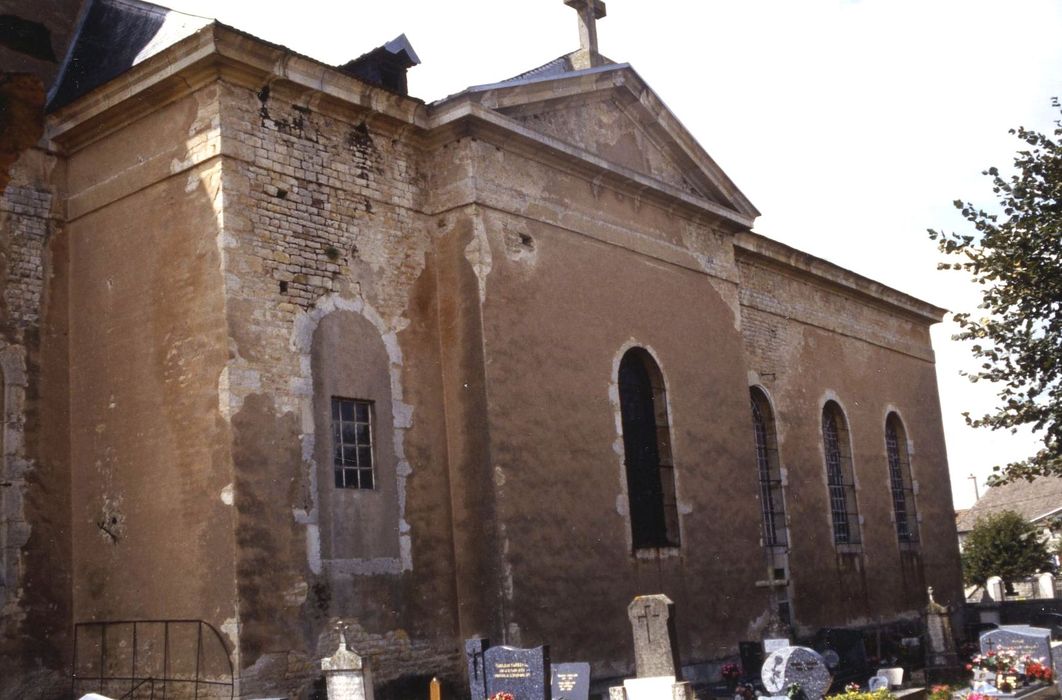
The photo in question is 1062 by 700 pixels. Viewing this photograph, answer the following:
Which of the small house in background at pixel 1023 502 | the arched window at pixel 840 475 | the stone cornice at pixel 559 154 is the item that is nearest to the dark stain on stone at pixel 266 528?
the stone cornice at pixel 559 154

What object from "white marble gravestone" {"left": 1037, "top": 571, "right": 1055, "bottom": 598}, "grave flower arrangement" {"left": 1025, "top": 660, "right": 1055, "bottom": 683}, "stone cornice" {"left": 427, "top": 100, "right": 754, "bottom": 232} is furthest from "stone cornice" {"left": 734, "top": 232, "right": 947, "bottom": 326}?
"white marble gravestone" {"left": 1037, "top": 571, "right": 1055, "bottom": 598}

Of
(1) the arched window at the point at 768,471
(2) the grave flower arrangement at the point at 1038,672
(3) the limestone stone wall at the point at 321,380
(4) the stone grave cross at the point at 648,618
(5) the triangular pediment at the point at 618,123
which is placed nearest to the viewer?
(3) the limestone stone wall at the point at 321,380

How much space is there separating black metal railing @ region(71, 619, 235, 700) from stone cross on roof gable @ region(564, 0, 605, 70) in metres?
10.7

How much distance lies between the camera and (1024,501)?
5509 cm

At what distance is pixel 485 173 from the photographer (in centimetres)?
1574

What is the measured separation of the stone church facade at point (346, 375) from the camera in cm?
1312

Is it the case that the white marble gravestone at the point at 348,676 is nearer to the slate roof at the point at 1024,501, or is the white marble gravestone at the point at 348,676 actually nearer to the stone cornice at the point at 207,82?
the stone cornice at the point at 207,82

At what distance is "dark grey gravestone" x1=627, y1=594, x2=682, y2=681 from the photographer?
1306 centimetres

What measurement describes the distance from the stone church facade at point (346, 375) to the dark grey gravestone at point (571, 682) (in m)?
1.24

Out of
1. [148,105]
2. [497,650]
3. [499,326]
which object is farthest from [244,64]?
[497,650]

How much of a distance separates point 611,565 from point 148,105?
26.5ft

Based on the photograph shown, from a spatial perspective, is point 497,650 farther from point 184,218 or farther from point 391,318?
point 184,218

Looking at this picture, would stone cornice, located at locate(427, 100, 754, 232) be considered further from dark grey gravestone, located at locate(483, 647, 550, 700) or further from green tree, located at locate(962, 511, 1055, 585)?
green tree, located at locate(962, 511, 1055, 585)

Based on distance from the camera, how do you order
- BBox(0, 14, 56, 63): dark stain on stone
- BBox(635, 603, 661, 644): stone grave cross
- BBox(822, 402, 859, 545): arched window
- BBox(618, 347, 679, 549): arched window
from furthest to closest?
BBox(822, 402, 859, 545): arched window < BBox(618, 347, 679, 549): arched window < BBox(0, 14, 56, 63): dark stain on stone < BBox(635, 603, 661, 644): stone grave cross
